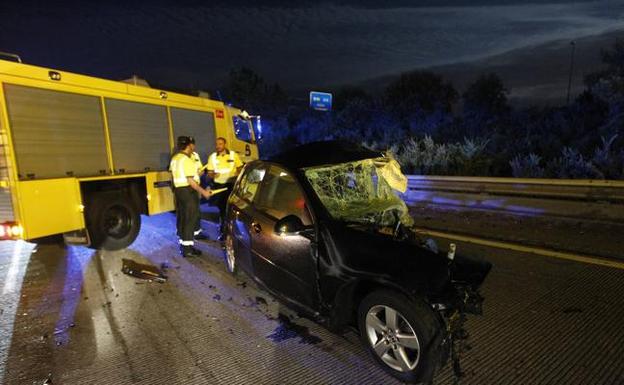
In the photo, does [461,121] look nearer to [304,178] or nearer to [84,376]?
[304,178]

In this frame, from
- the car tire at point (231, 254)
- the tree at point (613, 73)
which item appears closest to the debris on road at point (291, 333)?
the car tire at point (231, 254)

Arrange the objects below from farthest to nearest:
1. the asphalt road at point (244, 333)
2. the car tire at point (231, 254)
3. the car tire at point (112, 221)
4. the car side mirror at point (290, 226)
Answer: the car tire at point (112, 221) → the car tire at point (231, 254) → the car side mirror at point (290, 226) → the asphalt road at point (244, 333)

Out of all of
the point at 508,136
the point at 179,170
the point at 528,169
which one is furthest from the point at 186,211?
the point at 508,136

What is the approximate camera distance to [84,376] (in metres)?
3.00

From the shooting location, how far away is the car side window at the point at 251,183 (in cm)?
439

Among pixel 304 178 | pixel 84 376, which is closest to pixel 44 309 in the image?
pixel 84 376

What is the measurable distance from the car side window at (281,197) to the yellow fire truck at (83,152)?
3.20m

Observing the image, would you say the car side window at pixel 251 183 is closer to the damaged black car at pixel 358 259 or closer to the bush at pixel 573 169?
the damaged black car at pixel 358 259

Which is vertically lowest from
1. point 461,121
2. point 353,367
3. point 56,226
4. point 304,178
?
point 353,367

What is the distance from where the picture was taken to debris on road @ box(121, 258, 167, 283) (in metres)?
5.00

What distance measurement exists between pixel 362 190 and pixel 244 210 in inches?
52.9

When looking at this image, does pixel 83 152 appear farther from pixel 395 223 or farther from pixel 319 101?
pixel 319 101

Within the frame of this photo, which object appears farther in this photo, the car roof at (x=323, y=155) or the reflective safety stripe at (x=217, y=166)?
the reflective safety stripe at (x=217, y=166)

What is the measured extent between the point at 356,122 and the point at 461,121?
9207 millimetres
